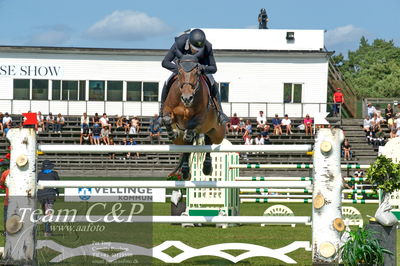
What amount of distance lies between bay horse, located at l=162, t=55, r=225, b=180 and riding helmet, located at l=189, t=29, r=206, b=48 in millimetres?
250

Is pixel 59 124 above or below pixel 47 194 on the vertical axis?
above

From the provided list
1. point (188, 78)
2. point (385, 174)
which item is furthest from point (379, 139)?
point (188, 78)

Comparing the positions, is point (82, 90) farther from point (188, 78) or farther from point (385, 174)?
point (385, 174)

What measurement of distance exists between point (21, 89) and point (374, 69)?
46.8 m

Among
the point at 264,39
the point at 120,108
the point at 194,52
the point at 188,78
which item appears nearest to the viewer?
the point at 188,78

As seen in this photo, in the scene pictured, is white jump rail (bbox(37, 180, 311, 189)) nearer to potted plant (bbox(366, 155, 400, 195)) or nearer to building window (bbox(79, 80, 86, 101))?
potted plant (bbox(366, 155, 400, 195))

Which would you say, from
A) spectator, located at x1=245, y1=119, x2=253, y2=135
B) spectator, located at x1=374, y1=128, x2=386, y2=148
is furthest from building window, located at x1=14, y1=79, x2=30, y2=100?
spectator, located at x1=374, y1=128, x2=386, y2=148

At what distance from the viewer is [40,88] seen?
41.1 m

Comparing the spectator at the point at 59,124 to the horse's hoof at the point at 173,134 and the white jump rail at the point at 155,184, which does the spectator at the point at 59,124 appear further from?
the white jump rail at the point at 155,184

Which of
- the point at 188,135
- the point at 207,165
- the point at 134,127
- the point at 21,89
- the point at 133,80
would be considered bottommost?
the point at 207,165

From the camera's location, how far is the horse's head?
889 cm

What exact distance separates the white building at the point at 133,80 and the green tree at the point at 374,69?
88.9 ft

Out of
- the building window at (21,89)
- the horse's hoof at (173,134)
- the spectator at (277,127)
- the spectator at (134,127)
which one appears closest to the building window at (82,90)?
the building window at (21,89)

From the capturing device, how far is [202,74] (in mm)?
9594
